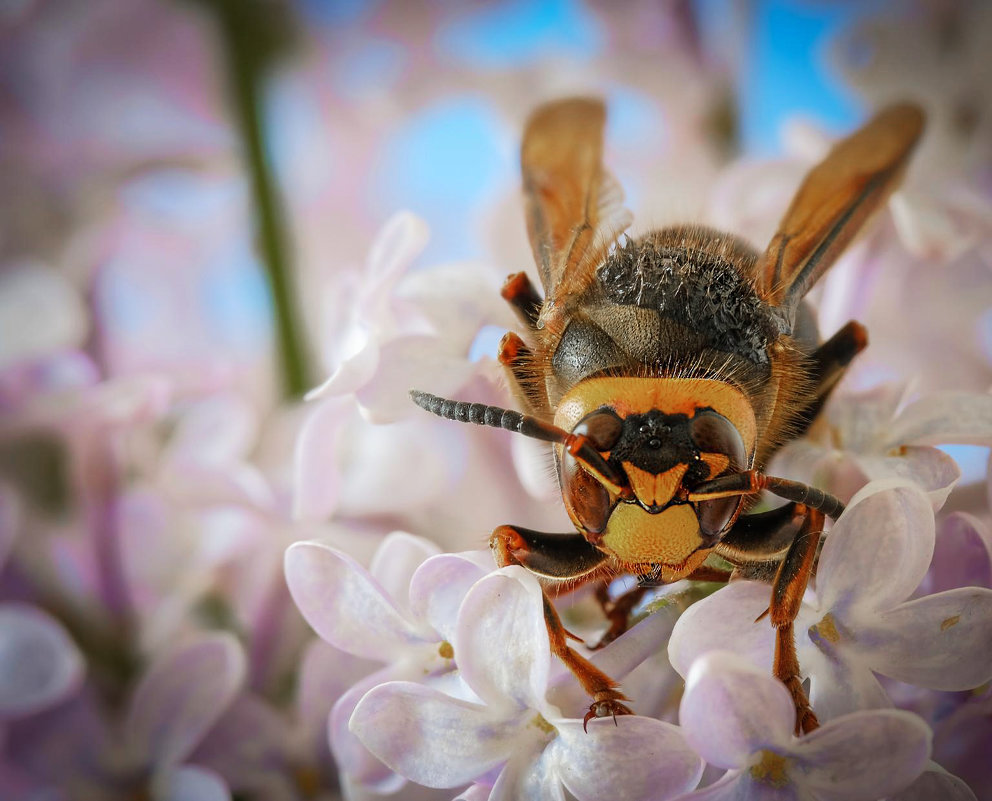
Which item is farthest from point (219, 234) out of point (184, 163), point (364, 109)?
point (364, 109)

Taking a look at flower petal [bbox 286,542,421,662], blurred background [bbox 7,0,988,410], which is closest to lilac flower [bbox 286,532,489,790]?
flower petal [bbox 286,542,421,662]

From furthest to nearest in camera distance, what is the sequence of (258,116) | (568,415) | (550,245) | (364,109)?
1. (364,109)
2. (258,116)
3. (550,245)
4. (568,415)

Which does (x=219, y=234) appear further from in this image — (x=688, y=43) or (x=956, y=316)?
(x=956, y=316)

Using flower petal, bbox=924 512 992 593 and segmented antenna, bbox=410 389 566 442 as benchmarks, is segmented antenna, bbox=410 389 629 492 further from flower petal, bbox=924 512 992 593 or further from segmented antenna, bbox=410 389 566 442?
flower petal, bbox=924 512 992 593

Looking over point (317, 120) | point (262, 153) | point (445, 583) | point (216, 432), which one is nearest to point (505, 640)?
point (445, 583)

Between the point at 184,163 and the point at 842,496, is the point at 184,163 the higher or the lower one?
the higher one

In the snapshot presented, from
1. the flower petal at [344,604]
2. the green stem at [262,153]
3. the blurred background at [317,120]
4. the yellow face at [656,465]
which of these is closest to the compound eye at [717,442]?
the yellow face at [656,465]

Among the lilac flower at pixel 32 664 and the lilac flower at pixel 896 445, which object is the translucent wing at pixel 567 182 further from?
the lilac flower at pixel 32 664
